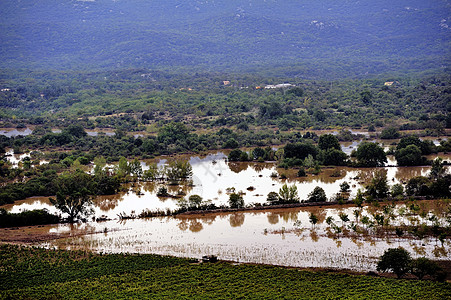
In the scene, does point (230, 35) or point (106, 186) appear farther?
point (230, 35)

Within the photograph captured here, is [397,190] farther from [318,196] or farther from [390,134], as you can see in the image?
[390,134]

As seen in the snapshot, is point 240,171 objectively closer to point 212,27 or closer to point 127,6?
point 212,27

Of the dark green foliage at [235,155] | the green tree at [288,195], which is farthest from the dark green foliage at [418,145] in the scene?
the green tree at [288,195]

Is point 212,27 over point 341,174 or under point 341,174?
over

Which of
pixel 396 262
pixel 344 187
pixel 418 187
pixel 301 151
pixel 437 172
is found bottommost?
pixel 396 262

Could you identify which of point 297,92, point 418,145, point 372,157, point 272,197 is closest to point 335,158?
point 372,157

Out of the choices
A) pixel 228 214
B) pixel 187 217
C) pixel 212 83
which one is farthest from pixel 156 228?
pixel 212 83

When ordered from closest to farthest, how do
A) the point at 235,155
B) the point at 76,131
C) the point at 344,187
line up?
the point at 344,187 → the point at 235,155 → the point at 76,131

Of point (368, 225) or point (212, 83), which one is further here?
point (212, 83)
